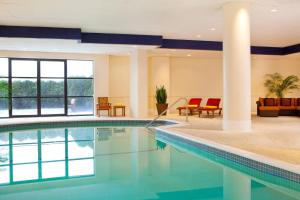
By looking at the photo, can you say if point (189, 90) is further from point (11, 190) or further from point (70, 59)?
point (11, 190)

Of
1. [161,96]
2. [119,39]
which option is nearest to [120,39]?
[119,39]

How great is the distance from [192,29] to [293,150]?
5.79m

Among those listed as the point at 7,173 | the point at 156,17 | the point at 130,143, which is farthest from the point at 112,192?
the point at 156,17

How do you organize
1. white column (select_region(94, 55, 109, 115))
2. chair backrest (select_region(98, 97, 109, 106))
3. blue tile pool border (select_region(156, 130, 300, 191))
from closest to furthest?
1. blue tile pool border (select_region(156, 130, 300, 191))
2. chair backrest (select_region(98, 97, 109, 106))
3. white column (select_region(94, 55, 109, 115))

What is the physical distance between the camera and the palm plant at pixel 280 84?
46.6ft

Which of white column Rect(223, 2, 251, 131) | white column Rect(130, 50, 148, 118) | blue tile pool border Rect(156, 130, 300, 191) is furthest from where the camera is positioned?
white column Rect(130, 50, 148, 118)

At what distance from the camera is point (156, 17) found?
27.9 feet

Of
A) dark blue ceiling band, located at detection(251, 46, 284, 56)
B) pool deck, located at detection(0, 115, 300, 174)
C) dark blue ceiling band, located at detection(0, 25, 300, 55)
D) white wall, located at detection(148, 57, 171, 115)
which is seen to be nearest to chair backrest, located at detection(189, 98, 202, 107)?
white wall, located at detection(148, 57, 171, 115)

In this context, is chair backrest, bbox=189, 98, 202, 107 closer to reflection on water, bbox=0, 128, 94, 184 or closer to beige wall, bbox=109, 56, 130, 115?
beige wall, bbox=109, 56, 130, 115

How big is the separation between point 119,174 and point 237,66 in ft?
13.0

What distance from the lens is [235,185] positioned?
433 cm

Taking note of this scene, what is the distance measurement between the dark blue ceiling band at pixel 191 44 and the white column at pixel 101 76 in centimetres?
321

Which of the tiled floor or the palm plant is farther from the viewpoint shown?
the palm plant

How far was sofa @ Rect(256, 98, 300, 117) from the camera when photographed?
12.0 m
